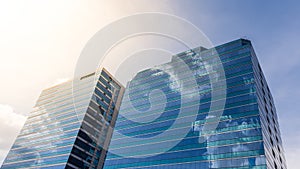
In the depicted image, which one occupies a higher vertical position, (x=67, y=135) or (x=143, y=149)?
(x=67, y=135)

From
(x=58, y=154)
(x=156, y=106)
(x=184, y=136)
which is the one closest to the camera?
(x=184, y=136)

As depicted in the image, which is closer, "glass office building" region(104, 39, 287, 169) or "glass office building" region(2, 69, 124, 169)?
"glass office building" region(104, 39, 287, 169)

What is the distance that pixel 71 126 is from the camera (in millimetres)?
94938

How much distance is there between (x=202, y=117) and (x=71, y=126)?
5538cm

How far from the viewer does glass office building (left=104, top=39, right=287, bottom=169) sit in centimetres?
5562

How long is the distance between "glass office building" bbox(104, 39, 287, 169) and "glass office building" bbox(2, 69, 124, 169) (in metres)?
15.9

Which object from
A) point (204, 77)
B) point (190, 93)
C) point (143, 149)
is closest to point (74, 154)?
point (143, 149)

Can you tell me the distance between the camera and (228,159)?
53.5 m

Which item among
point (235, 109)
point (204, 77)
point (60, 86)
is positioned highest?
point (60, 86)

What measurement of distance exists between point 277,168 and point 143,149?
36.2 m

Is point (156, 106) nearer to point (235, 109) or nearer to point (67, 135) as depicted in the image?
point (235, 109)

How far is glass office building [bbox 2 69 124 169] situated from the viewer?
88.9 metres

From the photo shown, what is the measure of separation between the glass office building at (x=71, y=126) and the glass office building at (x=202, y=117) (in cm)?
1585

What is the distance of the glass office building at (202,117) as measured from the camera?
5562 cm
